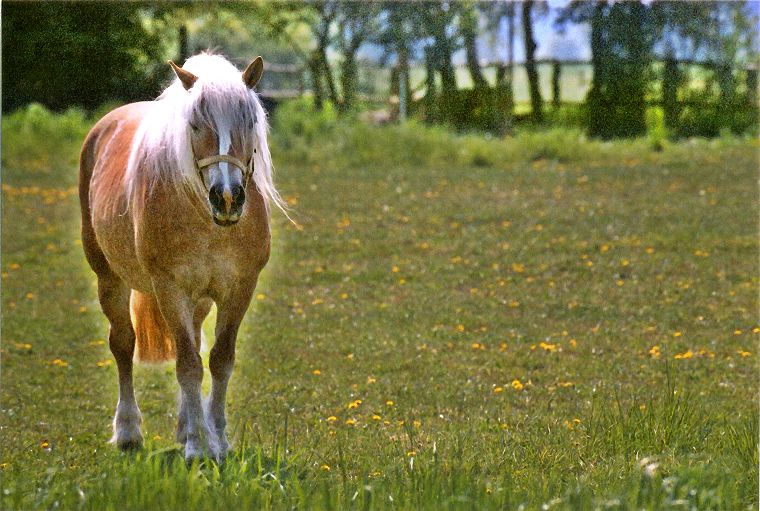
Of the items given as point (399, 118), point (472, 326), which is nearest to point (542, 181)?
point (399, 118)

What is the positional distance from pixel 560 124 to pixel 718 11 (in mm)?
4215

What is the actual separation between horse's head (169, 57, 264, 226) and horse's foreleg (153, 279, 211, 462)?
2.28 feet

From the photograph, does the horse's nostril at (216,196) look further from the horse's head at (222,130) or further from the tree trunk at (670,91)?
the tree trunk at (670,91)

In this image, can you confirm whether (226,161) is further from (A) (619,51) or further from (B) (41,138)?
(B) (41,138)

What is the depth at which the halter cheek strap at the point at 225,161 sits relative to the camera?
473cm

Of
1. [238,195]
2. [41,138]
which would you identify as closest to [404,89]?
[41,138]

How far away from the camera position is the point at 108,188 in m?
6.07

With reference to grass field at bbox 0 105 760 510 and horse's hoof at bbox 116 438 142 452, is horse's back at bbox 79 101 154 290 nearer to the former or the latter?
horse's hoof at bbox 116 438 142 452

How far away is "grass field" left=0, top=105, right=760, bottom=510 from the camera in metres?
4.66

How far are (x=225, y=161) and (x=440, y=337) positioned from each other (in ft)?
17.4

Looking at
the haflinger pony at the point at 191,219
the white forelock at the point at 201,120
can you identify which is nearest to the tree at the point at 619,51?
the haflinger pony at the point at 191,219

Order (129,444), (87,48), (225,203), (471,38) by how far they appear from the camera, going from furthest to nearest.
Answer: (471,38), (87,48), (129,444), (225,203)

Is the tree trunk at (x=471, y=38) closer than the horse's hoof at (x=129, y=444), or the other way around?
the horse's hoof at (x=129, y=444)

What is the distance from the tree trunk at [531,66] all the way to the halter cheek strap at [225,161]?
39.8 ft
